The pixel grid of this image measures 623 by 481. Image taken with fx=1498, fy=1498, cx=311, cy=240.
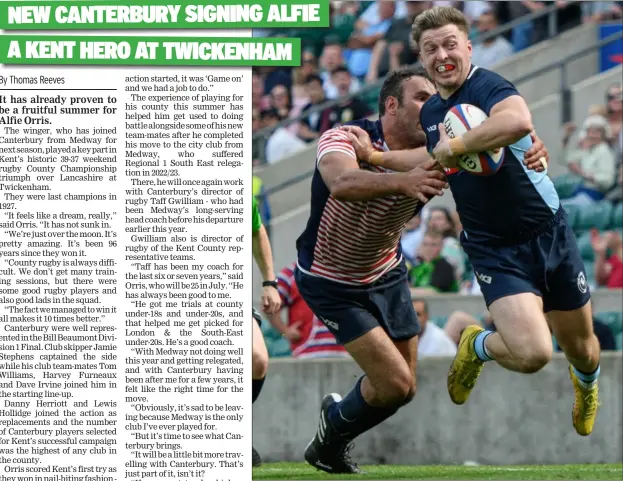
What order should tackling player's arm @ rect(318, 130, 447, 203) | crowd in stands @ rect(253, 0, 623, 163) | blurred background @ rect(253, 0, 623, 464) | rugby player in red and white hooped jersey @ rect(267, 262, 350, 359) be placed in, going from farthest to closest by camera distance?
1. crowd in stands @ rect(253, 0, 623, 163)
2. rugby player in red and white hooped jersey @ rect(267, 262, 350, 359)
3. blurred background @ rect(253, 0, 623, 464)
4. tackling player's arm @ rect(318, 130, 447, 203)

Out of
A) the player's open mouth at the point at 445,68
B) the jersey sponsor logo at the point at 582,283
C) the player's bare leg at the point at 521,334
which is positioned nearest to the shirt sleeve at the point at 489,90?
the player's open mouth at the point at 445,68

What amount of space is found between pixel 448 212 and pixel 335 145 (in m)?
4.97

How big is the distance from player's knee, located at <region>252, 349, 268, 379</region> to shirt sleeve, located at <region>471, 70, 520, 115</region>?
2.33 meters

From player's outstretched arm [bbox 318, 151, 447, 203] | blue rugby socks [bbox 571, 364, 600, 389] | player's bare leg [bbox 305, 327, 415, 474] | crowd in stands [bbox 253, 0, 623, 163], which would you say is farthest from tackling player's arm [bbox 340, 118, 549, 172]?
crowd in stands [bbox 253, 0, 623, 163]

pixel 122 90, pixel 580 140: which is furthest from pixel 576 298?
pixel 580 140

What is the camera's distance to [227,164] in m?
7.93

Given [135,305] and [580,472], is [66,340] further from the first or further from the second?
[580,472]

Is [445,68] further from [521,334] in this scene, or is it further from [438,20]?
[521,334]

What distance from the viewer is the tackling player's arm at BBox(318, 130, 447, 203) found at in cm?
801

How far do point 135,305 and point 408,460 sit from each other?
12.3 feet

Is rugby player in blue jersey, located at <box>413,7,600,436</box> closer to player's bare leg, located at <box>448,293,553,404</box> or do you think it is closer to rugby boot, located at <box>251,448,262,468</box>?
player's bare leg, located at <box>448,293,553,404</box>

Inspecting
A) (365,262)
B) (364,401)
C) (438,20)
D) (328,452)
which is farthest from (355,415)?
(438,20)

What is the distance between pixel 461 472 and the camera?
951 cm

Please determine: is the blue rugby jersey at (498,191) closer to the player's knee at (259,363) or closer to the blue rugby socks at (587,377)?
the blue rugby socks at (587,377)
